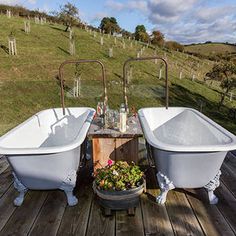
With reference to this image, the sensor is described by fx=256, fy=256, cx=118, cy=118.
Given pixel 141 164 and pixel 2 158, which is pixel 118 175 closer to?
pixel 141 164

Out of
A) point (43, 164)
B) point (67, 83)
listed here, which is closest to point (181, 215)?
point (43, 164)

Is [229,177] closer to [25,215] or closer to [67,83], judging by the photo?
[25,215]

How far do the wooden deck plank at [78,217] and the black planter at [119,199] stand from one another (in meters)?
0.18

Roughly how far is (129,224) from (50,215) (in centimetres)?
60

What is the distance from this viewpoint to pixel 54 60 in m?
9.94

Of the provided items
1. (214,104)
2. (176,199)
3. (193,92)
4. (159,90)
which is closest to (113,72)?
(159,90)

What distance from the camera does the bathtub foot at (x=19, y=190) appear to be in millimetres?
1979

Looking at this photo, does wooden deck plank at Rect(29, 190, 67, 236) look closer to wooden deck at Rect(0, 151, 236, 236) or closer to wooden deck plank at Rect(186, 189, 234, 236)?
wooden deck at Rect(0, 151, 236, 236)

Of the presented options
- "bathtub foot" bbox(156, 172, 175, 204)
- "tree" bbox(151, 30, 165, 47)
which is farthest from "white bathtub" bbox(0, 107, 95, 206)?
"tree" bbox(151, 30, 165, 47)

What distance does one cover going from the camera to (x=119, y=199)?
5.85 feet

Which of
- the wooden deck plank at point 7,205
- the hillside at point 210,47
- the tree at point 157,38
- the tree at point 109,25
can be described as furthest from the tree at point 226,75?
the hillside at point 210,47

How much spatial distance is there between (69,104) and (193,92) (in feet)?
17.5

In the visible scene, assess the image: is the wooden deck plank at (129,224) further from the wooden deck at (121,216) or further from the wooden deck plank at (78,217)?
the wooden deck plank at (78,217)

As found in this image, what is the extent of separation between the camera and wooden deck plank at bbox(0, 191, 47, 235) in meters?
1.75
